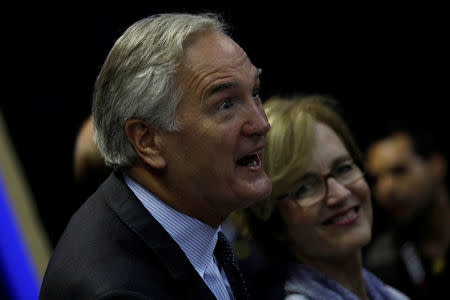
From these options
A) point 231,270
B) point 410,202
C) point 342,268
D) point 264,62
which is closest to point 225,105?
point 231,270

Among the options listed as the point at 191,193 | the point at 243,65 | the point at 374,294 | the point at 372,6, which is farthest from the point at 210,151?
the point at 372,6

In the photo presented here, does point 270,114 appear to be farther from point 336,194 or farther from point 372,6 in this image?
point 372,6

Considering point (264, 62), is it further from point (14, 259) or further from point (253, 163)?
point (253, 163)

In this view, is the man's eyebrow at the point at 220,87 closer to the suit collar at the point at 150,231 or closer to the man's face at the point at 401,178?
the suit collar at the point at 150,231

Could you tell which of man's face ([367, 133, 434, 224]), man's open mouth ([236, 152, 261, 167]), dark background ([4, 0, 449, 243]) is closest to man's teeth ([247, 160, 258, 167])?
man's open mouth ([236, 152, 261, 167])

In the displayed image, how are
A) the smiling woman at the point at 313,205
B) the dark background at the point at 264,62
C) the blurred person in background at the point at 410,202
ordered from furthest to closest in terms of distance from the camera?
the blurred person in background at the point at 410,202
the dark background at the point at 264,62
the smiling woman at the point at 313,205

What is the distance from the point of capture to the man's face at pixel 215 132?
191cm

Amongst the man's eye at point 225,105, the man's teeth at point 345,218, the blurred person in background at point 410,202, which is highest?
the man's eye at point 225,105

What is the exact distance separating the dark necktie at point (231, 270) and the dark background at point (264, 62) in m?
0.82

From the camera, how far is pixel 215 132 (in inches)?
75.3

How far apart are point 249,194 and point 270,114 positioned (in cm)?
60

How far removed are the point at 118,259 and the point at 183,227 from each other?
254mm

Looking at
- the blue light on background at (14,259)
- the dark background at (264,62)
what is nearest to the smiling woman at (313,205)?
the dark background at (264,62)

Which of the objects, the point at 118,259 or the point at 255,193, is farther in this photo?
the point at 255,193
